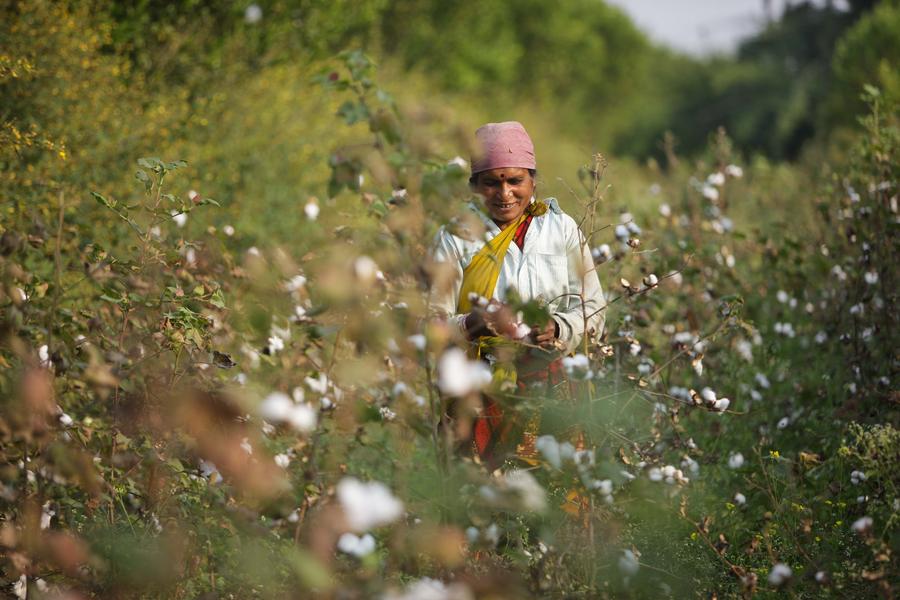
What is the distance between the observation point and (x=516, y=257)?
2.67m

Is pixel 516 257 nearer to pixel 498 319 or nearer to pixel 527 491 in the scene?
pixel 498 319

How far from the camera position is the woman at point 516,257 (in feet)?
8.50

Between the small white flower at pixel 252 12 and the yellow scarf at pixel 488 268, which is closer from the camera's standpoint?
the yellow scarf at pixel 488 268

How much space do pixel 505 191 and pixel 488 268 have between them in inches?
11.5

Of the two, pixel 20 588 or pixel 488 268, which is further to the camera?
pixel 488 268

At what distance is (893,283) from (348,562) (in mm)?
3084

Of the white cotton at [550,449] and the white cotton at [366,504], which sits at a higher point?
the white cotton at [550,449]

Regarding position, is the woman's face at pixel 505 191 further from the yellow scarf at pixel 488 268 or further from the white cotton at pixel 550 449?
the white cotton at pixel 550 449

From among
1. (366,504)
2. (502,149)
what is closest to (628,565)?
(366,504)

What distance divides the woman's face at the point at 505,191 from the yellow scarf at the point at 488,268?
0.03 m

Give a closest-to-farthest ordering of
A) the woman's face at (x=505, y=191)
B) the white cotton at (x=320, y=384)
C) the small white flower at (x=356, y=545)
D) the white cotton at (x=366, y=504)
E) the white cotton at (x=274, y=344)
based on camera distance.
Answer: the white cotton at (x=366, y=504) → the small white flower at (x=356, y=545) → the white cotton at (x=320, y=384) → the woman's face at (x=505, y=191) → the white cotton at (x=274, y=344)

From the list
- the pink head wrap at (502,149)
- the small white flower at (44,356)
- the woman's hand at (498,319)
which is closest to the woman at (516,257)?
the pink head wrap at (502,149)

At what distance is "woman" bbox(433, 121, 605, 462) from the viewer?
2.59 meters

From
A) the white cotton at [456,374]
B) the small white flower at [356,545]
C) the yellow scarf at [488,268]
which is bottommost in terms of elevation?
the small white flower at [356,545]
